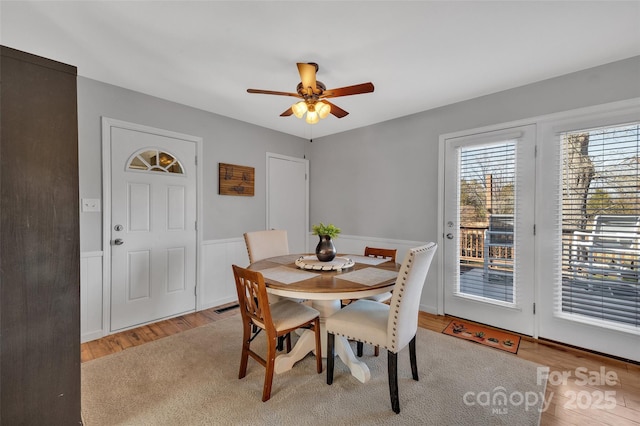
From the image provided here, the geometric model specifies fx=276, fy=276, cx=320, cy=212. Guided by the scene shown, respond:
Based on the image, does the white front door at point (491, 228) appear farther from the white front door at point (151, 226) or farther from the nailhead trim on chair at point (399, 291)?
the white front door at point (151, 226)

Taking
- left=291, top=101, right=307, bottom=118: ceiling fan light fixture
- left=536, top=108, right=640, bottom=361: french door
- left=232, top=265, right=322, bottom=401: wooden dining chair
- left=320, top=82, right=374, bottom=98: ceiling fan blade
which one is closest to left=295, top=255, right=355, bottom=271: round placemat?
left=232, top=265, right=322, bottom=401: wooden dining chair

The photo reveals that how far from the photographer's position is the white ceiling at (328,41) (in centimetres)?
162

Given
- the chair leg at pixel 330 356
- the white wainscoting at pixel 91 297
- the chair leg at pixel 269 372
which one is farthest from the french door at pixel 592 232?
the white wainscoting at pixel 91 297

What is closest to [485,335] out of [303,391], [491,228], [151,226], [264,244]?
[491,228]

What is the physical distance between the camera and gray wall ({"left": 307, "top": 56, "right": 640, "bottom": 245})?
229 cm

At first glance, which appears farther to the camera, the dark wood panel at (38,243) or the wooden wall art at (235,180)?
the wooden wall art at (235,180)

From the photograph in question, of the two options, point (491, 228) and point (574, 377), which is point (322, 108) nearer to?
point (491, 228)

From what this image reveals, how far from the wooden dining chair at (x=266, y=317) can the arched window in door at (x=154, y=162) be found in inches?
68.6

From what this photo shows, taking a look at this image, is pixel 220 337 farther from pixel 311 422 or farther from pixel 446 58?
pixel 446 58

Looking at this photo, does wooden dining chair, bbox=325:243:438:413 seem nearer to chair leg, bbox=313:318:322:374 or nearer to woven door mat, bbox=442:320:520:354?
chair leg, bbox=313:318:322:374

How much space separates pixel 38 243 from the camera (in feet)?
3.67

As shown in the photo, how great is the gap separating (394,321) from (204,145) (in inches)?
112

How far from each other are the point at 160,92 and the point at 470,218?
342 cm

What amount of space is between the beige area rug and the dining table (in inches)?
4.9
